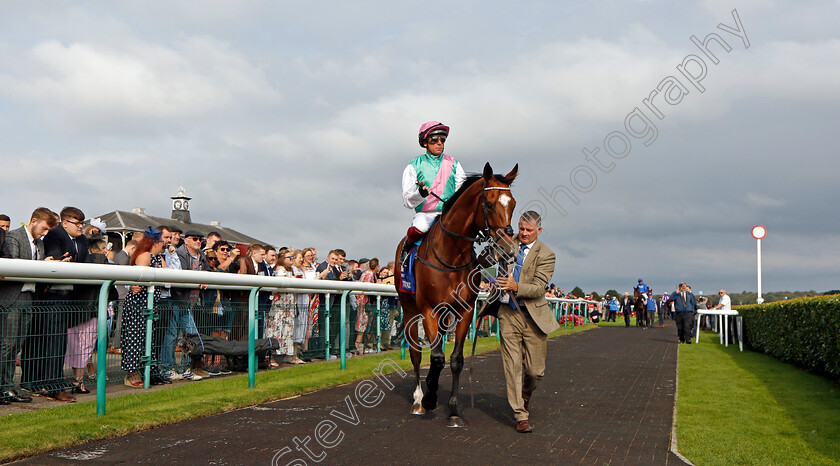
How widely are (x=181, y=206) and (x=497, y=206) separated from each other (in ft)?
275

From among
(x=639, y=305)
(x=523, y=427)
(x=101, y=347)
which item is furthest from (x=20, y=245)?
(x=639, y=305)

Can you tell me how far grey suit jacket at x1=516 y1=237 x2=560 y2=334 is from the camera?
6.01 m

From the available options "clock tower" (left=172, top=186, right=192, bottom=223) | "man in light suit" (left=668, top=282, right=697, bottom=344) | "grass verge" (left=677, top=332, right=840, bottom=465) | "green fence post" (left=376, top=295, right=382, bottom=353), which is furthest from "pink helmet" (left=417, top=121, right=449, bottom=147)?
"clock tower" (left=172, top=186, right=192, bottom=223)

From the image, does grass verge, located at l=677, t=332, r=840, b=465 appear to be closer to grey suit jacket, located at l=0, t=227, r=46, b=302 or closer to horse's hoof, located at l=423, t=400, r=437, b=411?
horse's hoof, located at l=423, t=400, r=437, b=411

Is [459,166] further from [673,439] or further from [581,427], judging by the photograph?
[673,439]

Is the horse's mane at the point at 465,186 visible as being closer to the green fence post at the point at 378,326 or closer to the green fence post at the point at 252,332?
the green fence post at the point at 252,332

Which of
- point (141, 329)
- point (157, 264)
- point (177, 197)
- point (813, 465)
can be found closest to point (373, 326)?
point (157, 264)

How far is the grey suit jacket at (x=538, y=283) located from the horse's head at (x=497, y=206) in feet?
1.21

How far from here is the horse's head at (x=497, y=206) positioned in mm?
5781

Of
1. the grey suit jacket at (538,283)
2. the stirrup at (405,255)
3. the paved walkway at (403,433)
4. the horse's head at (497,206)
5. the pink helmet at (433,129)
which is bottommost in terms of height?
the paved walkway at (403,433)

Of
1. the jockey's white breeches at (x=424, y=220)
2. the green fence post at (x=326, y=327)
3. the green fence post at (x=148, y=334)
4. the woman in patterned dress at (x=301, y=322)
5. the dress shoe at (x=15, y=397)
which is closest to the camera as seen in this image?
the dress shoe at (x=15, y=397)

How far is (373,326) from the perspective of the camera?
12477mm

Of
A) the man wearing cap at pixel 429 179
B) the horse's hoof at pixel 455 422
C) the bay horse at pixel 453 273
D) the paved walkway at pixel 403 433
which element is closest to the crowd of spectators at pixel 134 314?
the paved walkway at pixel 403 433

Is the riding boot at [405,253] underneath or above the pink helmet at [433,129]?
underneath
